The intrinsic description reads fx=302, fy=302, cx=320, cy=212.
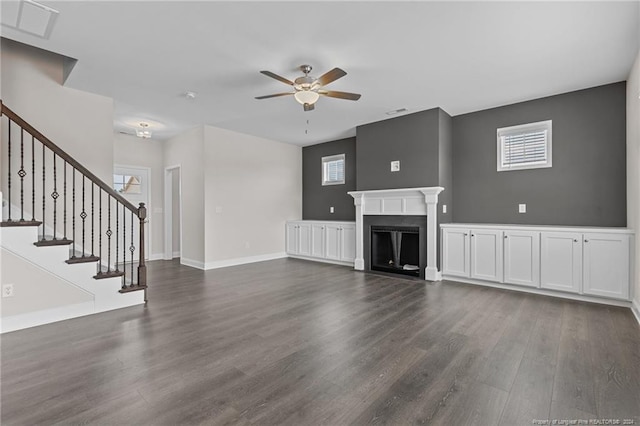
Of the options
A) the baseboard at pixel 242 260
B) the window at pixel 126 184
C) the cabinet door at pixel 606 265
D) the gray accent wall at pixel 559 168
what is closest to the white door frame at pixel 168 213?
the window at pixel 126 184

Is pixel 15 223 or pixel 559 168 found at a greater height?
pixel 559 168

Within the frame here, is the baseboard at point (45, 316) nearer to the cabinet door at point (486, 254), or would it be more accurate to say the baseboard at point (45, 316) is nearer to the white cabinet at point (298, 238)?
the white cabinet at point (298, 238)

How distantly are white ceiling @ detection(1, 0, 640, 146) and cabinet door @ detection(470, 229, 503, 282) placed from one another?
6.62 ft

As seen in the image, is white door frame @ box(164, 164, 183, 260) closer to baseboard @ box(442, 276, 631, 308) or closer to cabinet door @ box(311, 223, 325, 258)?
cabinet door @ box(311, 223, 325, 258)

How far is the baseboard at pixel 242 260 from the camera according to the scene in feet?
19.6

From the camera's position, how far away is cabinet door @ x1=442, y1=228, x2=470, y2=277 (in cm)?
465

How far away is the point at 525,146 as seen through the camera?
4625 millimetres

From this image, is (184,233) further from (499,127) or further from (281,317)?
(499,127)

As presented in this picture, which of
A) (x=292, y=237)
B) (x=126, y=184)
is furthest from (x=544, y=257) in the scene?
(x=126, y=184)

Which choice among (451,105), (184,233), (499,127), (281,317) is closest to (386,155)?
(451,105)

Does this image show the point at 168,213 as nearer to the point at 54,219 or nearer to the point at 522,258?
the point at 54,219

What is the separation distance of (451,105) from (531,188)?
174cm

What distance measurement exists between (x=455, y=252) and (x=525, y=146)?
1.93 metres

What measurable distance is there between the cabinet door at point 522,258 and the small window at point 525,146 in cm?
117
